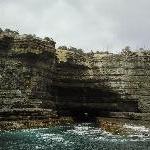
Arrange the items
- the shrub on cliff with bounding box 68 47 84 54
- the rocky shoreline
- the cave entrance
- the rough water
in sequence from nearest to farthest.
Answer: the rough water
the rocky shoreline
the cave entrance
the shrub on cliff with bounding box 68 47 84 54

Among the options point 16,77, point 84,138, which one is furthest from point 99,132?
point 16,77

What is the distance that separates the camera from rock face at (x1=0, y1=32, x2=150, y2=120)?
5872 cm

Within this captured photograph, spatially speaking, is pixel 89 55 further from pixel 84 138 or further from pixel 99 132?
pixel 84 138

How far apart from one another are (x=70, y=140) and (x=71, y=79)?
24300 millimetres

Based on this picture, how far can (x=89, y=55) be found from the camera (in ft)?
232

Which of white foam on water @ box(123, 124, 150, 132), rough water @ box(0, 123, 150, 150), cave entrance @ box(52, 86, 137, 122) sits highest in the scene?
cave entrance @ box(52, 86, 137, 122)

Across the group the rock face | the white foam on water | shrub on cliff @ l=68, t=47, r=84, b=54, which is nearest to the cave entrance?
the rock face

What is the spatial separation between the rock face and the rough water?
8879mm

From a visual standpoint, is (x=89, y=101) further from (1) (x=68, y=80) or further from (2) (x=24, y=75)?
(2) (x=24, y=75)

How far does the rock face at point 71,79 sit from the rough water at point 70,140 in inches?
350

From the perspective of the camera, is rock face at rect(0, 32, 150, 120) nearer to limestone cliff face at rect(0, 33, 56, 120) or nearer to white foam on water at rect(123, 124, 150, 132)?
limestone cliff face at rect(0, 33, 56, 120)

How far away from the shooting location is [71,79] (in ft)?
223

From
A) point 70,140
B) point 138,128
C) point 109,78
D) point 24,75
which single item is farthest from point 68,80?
point 70,140

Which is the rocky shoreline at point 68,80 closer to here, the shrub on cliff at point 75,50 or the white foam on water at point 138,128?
the shrub on cliff at point 75,50
